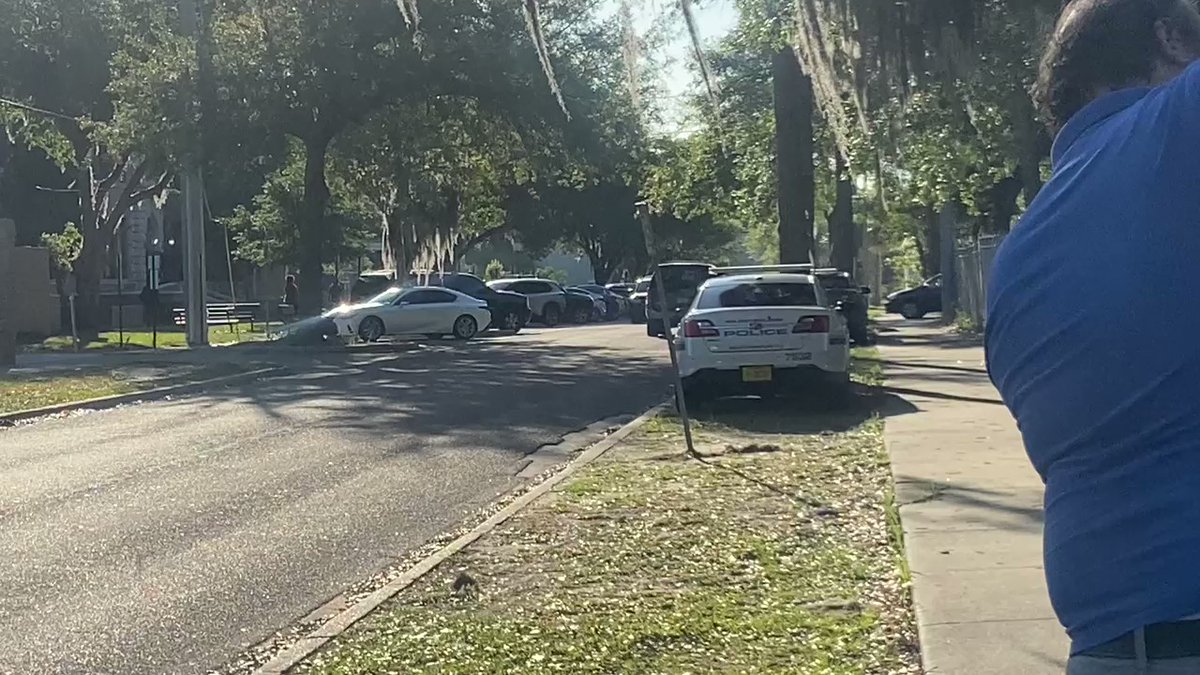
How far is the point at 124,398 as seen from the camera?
19953 mm

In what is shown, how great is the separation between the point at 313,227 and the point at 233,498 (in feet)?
76.2

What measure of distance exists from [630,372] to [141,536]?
45.3 feet

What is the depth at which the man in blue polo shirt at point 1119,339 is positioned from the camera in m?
2.36

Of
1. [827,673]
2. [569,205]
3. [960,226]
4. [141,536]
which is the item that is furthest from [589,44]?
[569,205]

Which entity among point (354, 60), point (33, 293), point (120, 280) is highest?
point (354, 60)

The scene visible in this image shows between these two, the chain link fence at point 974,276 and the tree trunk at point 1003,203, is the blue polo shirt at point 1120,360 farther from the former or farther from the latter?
the tree trunk at point 1003,203

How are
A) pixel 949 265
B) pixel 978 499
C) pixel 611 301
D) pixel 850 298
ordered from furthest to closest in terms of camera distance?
pixel 611 301, pixel 949 265, pixel 850 298, pixel 978 499

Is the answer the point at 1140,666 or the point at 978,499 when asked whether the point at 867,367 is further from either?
the point at 1140,666

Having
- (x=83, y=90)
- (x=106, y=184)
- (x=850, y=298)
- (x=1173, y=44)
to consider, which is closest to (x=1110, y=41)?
(x=1173, y=44)

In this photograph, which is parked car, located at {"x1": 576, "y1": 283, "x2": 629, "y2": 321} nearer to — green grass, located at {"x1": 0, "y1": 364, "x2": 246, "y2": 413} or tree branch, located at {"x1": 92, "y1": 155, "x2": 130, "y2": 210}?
tree branch, located at {"x1": 92, "y1": 155, "x2": 130, "y2": 210}

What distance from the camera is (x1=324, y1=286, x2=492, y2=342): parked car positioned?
33.2 metres

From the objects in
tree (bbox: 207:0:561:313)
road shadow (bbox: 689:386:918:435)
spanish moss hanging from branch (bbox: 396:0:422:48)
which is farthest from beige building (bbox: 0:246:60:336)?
spanish moss hanging from branch (bbox: 396:0:422:48)

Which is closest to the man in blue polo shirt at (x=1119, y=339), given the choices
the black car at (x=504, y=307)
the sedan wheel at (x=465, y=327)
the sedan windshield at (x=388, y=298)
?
the sedan windshield at (x=388, y=298)

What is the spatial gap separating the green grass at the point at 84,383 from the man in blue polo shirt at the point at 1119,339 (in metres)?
17.2
